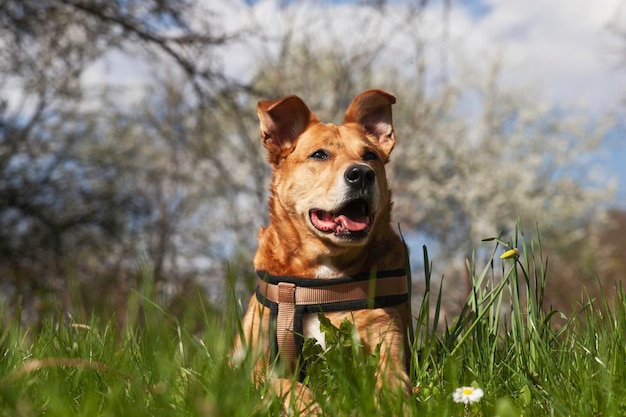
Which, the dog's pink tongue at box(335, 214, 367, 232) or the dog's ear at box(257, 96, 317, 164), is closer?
the dog's pink tongue at box(335, 214, 367, 232)

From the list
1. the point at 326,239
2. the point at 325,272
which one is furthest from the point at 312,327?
the point at 326,239

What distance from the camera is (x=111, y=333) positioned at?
312cm

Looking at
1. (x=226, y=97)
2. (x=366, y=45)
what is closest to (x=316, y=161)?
(x=226, y=97)

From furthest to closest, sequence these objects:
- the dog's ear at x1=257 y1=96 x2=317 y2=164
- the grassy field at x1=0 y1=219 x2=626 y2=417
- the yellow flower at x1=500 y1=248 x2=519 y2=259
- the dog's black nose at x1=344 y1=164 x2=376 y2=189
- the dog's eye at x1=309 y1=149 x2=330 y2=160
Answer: the dog's ear at x1=257 y1=96 x2=317 y2=164
the dog's eye at x1=309 y1=149 x2=330 y2=160
the dog's black nose at x1=344 y1=164 x2=376 y2=189
the yellow flower at x1=500 y1=248 x2=519 y2=259
the grassy field at x1=0 y1=219 x2=626 y2=417

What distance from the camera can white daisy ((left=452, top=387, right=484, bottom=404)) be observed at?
7.38ft

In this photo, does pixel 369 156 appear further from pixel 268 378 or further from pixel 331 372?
pixel 268 378

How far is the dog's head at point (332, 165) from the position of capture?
3.46 m

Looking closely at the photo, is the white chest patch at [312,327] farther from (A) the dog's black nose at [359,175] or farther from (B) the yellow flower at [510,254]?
(B) the yellow flower at [510,254]

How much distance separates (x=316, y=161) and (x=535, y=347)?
150cm

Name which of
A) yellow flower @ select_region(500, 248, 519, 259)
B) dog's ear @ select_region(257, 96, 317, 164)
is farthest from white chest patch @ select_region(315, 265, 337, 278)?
yellow flower @ select_region(500, 248, 519, 259)

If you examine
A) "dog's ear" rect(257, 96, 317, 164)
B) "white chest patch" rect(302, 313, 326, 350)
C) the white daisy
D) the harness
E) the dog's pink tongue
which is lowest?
"white chest patch" rect(302, 313, 326, 350)

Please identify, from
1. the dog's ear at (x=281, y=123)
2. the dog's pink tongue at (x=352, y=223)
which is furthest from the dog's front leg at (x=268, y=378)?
the dog's ear at (x=281, y=123)

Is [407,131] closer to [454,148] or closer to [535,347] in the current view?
[454,148]

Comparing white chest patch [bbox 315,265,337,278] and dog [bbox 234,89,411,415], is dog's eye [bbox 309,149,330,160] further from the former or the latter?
white chest patch [bbox 315,265,337,278]
